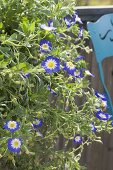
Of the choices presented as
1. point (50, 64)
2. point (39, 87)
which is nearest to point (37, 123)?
point (39, 87)

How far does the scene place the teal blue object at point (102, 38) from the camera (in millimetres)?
3430

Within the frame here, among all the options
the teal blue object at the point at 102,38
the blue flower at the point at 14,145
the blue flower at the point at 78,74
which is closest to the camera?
the blue flower at the point at 14,145

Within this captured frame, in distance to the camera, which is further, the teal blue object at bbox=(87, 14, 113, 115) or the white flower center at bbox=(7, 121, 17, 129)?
the teal blue object at bbox=(87, 14, 113, 115)

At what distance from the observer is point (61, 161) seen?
2604 mm

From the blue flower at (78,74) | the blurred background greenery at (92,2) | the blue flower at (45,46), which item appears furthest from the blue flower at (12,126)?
the blurred background greenery at (92,2)

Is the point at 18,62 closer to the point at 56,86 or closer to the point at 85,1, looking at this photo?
the point at 56,86

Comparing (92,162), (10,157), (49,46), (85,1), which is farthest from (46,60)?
(85,1)

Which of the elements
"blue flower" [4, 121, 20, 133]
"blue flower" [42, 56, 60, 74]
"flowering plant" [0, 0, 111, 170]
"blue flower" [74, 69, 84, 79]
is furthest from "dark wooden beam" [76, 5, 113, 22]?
"blue flower" [4, 121, 20, 133]

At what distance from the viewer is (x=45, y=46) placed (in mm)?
2330

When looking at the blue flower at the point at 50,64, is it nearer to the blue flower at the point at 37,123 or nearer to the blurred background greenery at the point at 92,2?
the blue flower at the point at 37,123

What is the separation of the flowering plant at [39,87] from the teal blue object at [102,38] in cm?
73

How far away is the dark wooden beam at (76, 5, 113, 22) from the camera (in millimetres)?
3529

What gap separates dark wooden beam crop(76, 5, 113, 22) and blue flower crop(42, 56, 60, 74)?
130 centimetres

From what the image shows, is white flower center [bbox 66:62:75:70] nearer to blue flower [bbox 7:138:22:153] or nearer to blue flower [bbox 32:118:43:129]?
blue flower [bbox 32:118:43:129]
